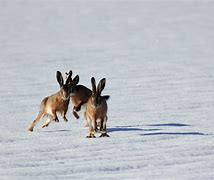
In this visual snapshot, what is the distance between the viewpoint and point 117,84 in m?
15.2

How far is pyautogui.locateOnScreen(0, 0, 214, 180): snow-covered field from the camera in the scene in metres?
7.48

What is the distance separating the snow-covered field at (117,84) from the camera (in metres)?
7.48

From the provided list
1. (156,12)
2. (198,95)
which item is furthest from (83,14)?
(198,95)

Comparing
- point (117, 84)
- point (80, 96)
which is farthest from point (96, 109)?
point (117, 84)

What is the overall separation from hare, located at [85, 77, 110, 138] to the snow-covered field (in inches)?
8.3

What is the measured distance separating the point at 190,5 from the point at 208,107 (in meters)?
20.9

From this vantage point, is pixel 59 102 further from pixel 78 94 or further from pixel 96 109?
pixel 96 109

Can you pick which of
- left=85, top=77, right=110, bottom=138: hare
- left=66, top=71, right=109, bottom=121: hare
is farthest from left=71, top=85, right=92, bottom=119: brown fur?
left=85, top=77, right=110, bottom=138: hare

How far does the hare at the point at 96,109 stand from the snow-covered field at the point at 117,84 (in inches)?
8.3

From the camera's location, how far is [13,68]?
17734 mm

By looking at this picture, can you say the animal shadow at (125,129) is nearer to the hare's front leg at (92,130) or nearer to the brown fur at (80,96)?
the brown fur at (80,96)

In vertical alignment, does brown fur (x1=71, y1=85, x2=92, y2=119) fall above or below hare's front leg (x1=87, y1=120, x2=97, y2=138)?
above

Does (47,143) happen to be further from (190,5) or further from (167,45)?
(190,5)

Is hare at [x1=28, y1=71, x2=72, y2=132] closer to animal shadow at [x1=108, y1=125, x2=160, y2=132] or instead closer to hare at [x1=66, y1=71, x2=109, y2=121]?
hare at [x1=66, y1=71, x2=109, y2=121]
